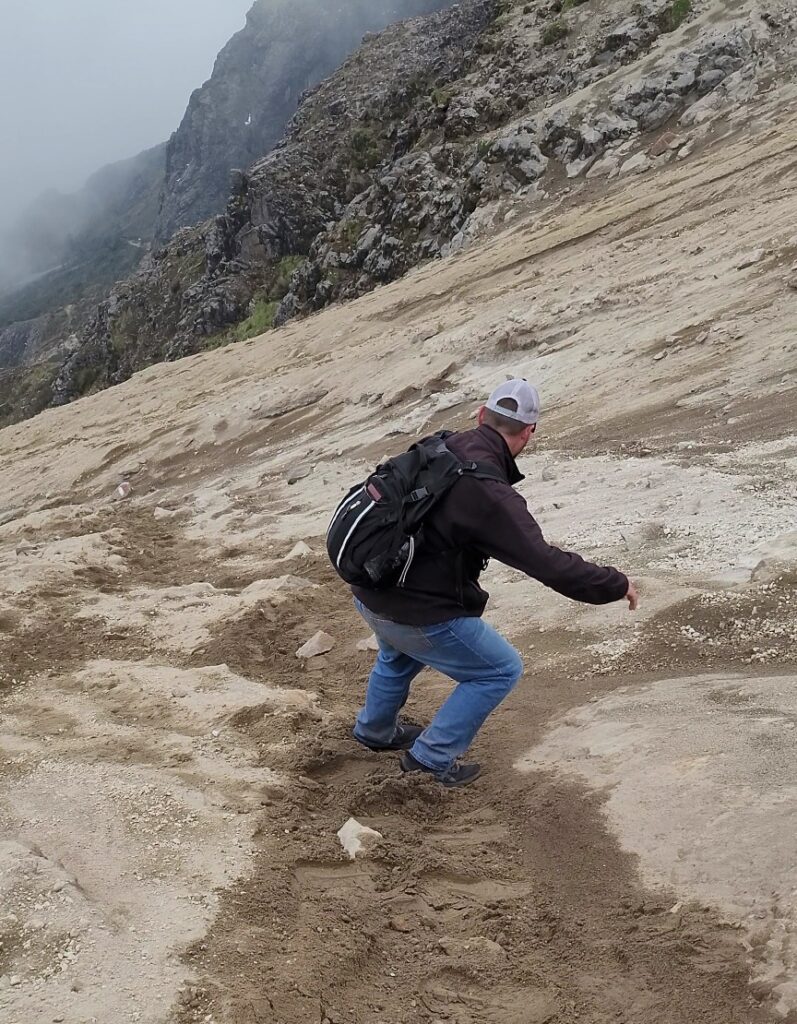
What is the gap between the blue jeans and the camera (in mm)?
3385

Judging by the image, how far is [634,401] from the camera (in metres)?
8.70

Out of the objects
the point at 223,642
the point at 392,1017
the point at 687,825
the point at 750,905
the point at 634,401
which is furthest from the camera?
the point at 634,401

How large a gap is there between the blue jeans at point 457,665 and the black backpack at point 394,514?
11.0 inches

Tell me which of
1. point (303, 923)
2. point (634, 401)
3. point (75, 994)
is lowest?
point (634, 401)

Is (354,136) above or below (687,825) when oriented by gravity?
above

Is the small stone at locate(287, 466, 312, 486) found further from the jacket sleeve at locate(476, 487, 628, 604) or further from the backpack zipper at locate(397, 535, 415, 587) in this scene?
the jacket sleeve at locate(476, 487, 628, 604)

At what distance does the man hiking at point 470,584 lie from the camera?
3.07 m

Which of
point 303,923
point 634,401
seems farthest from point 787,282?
point 303,923

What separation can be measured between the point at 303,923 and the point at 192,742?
1.43m

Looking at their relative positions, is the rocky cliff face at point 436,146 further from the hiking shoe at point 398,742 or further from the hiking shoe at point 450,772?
the hiking shoe at point 450,772

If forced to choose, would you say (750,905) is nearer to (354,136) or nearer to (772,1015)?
(772,1015)

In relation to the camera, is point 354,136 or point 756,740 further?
point 354,136

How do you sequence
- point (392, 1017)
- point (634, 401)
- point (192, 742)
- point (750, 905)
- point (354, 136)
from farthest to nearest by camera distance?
point (354, 136) < point (634, 401) < point (192, 742) < point (750, 905) < point (392, 1017)

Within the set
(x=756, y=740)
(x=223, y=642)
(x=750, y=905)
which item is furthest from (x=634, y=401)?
(x=750, y=905)
